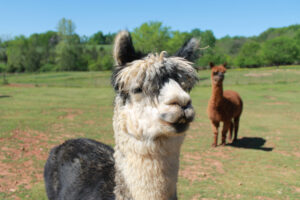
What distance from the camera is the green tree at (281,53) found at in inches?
2709

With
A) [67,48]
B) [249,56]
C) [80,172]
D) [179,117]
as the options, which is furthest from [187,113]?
[249,56]

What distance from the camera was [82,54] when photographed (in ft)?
228

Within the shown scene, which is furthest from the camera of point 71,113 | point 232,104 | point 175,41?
point 175,41

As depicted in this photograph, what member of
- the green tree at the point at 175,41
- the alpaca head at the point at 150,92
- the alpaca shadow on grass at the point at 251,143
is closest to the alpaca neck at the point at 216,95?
the alpaca shadow on grass at the point at 251,143

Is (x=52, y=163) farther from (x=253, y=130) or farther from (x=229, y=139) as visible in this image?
(x=253, y=130)

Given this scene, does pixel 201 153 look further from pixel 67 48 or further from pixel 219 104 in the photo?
pixel 67 48

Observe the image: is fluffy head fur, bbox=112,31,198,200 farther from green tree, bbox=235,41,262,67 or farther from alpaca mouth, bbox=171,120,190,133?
green tree, bbox=235,41,262,67

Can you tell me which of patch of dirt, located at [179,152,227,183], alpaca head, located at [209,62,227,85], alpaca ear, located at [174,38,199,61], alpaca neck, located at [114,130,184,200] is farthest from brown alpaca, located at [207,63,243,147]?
alpaca neck, located at [114,130,184,200]

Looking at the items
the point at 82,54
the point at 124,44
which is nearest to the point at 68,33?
the point at 82,54

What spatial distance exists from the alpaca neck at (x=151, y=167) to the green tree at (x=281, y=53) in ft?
255

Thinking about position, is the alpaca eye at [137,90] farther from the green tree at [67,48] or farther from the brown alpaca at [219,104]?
the green tree at [67,48]

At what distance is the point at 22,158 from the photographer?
6.32m

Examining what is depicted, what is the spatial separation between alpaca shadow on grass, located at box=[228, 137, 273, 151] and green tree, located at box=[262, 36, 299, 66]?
70.3 meters

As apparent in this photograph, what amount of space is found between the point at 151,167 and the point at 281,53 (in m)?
78.6
